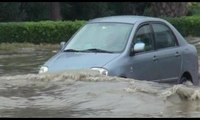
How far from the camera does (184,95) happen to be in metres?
7.29

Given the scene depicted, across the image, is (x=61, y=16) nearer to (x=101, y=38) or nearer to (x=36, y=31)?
(x=36, y=31)

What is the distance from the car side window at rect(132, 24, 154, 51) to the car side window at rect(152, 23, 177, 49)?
147 mm

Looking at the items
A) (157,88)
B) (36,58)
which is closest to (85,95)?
(157,88)

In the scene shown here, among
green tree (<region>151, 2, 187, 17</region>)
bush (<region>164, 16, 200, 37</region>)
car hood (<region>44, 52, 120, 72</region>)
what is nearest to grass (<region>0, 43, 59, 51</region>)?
bush (<region>164, 16, 200, 37</region>)

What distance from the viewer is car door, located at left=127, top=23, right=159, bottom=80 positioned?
31.7 feet

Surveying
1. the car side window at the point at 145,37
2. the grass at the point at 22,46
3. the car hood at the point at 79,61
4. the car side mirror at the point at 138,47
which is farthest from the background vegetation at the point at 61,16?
the car side mirror at the point at 138,47

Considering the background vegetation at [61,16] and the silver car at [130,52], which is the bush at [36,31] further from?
the silver car at [130,52]

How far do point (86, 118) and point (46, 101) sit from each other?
3.99 ft

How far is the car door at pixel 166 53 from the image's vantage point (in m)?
10.3

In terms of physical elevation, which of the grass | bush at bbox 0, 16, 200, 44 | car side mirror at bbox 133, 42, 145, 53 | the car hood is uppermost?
bush at bbox 0, 16, 200, 44

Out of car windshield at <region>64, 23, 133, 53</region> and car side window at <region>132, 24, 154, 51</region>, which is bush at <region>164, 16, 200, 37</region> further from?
car windshield at <region>64, 23, 133, 53</region>

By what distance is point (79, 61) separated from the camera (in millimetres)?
9422

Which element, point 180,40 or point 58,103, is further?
point 180,40

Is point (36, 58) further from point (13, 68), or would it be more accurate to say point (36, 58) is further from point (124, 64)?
point (124, 64)
